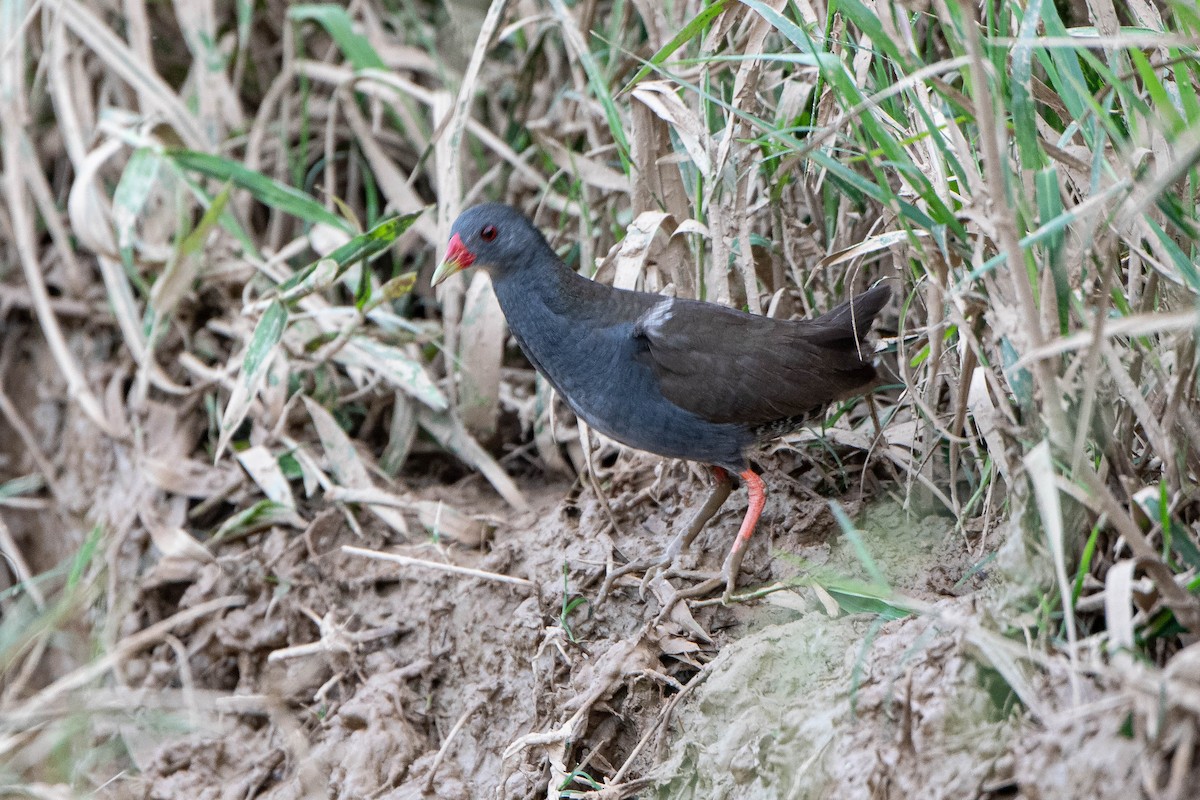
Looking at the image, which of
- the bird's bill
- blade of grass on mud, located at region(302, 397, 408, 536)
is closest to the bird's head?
the bird's bill

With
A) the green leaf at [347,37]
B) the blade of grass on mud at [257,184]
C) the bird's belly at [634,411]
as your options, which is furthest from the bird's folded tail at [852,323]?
the green leaf at [347,37]

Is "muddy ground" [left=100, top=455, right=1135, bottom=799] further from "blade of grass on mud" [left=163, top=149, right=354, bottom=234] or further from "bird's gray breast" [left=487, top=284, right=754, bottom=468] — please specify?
"blade of grass on mud" [left=163, top=149, right=354, bottom=234]

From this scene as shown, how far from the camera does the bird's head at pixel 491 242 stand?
3514 millimetres

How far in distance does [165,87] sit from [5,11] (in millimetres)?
690

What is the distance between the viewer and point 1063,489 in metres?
2.15

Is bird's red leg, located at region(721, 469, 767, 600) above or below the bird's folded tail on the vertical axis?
below

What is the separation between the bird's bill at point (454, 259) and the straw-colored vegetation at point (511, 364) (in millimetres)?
360

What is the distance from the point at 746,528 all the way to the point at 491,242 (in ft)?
3.80

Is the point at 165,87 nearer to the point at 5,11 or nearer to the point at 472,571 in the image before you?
the point at 5,11

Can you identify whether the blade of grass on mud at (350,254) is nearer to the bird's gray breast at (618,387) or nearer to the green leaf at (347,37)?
the bird's gray breast at (618,387)

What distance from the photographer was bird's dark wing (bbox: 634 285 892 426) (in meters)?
3.17

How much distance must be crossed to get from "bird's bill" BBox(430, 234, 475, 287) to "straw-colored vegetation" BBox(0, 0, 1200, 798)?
36 cm

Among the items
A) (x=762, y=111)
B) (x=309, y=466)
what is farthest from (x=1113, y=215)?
(x=309, y=466)

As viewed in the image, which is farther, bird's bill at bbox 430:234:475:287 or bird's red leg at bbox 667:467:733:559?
bird's bill at bbox 430:234:475:287
